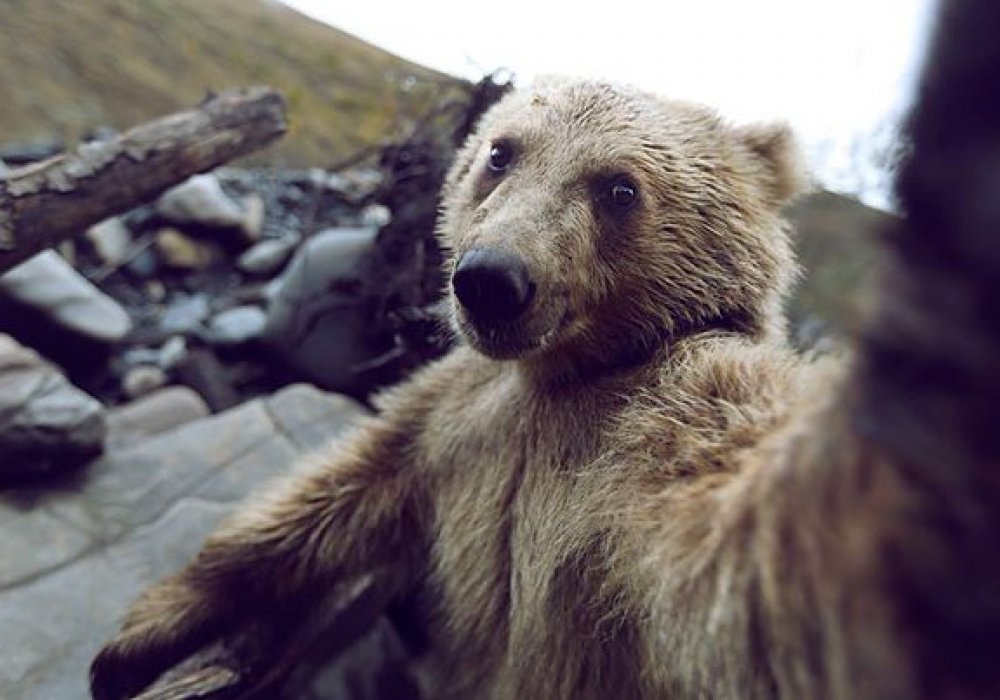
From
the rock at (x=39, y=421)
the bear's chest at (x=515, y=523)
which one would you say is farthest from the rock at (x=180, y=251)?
the bear's chest at (x=515, y=523)

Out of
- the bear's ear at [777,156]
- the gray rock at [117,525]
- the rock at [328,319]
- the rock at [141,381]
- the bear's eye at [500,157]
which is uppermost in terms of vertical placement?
the bear's ear at [777,156]

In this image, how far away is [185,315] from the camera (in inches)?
182

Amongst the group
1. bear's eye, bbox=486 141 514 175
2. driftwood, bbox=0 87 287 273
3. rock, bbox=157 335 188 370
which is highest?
bear's eye, bbox=486 141 514 175

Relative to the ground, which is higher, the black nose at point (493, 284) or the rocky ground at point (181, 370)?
the black nose at point (493, 284)

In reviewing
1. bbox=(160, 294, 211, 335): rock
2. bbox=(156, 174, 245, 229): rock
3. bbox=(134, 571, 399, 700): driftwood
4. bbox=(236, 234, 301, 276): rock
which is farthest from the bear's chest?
bbox=(156, 174, 245, 229): rock

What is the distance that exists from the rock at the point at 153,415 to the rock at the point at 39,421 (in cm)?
41

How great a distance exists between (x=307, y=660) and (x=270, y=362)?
1793 mm

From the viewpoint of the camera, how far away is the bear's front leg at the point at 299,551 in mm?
2439

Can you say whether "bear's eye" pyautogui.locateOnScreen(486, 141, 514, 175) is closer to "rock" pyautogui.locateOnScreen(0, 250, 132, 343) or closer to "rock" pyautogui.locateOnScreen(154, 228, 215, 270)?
"rock" pyautogui.locateOnScreen(0, 250, 132, 343)

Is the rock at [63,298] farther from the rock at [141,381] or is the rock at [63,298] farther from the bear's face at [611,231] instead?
the bear's face at [611,231]

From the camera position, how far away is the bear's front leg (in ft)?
8.00

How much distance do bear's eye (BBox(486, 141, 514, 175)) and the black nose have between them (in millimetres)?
478

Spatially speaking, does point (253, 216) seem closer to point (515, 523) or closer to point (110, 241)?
point (110, 241)

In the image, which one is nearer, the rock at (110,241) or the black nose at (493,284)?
the black nose at (493,284)
